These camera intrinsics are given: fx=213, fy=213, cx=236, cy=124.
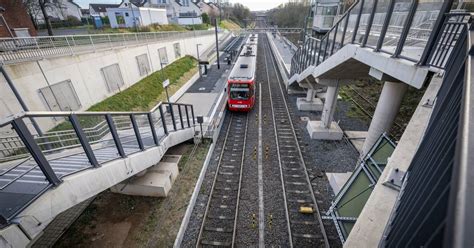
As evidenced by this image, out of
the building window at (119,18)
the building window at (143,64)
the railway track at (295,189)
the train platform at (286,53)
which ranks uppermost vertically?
the building window at (119,18)

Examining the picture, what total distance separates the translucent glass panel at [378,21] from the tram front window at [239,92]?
8.10m

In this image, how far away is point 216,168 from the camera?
375 inches

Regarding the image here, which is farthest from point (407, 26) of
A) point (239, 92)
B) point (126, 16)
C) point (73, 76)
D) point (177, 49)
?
point (126, 16)

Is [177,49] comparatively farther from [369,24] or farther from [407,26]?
[407,26]

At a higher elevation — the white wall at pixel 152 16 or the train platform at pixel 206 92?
the white wall at pixel 152 16

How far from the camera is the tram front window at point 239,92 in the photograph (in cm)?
1389

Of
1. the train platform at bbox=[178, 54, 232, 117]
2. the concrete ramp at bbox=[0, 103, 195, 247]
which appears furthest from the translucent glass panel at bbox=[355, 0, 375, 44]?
the train platform at bbox=[178, 54, 232, 117]

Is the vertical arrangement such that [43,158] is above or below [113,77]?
above

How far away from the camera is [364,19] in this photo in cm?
674

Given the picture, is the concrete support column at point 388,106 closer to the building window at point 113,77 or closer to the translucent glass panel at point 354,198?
the translucent glass panel at point 354,198

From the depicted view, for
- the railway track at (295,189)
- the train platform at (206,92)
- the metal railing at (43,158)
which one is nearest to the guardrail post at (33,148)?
the metal railing at (43,158)

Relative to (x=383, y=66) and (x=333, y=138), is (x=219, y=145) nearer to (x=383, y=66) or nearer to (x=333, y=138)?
(x=333, y=138)

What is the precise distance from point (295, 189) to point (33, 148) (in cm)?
776

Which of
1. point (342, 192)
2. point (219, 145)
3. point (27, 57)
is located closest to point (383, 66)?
point (342, 192)
